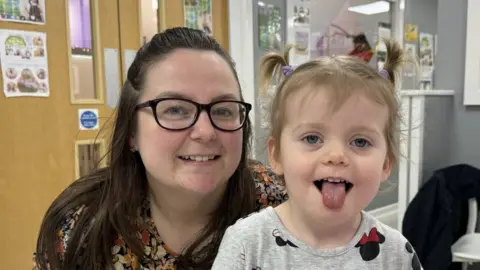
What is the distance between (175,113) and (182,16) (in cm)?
217

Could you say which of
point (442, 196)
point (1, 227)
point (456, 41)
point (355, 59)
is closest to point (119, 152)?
point (355, 59)

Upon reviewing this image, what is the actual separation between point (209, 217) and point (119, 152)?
1.05 ft

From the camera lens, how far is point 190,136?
1.14m

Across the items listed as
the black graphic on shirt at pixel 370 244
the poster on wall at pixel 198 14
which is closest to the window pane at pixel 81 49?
the poster on wall at pixel 198 14

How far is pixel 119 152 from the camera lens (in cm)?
128

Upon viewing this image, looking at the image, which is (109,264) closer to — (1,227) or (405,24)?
(1,227)

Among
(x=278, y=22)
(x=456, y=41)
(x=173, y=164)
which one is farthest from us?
(x=278, y=22)

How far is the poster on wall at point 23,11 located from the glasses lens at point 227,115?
70.0 inches

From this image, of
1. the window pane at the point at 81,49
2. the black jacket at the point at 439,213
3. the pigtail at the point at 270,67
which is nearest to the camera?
the pigtail at the point at 270,67

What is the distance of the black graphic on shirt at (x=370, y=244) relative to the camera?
0.93 meters

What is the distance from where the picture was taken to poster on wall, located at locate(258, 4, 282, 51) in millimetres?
3418

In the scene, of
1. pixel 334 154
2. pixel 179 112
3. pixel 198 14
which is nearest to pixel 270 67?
pixel 179 112

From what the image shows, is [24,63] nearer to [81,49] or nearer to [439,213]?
[81,49]

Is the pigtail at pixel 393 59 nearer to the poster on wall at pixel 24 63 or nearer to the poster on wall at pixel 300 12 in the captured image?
the poster on wall at pixel 24 63
